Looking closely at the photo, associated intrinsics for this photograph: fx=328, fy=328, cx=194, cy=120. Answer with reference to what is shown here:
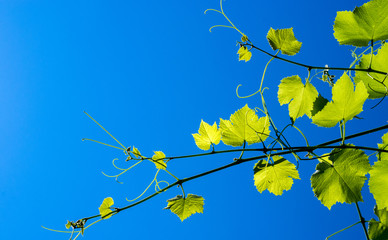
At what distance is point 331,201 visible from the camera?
0.74 m

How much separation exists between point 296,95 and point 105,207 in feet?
1.81

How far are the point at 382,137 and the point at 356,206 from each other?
6.7 inches

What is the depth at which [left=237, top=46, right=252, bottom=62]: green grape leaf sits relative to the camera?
2.74ft

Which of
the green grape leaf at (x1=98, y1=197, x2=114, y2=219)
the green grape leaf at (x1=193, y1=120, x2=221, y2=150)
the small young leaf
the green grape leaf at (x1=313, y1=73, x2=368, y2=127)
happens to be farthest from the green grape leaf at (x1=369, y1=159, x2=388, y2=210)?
the small young leaf

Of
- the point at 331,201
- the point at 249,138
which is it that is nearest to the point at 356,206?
the point at 331,201

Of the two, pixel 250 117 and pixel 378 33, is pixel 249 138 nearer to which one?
pixel 250 117

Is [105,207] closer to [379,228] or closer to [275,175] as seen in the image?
→ [275,175]

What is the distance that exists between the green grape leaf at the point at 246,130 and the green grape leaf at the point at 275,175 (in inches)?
2.4

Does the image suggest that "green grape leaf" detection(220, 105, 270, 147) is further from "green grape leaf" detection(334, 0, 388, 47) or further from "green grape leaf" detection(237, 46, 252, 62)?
"green grape leaf" detection(334, 0, 388, 47)

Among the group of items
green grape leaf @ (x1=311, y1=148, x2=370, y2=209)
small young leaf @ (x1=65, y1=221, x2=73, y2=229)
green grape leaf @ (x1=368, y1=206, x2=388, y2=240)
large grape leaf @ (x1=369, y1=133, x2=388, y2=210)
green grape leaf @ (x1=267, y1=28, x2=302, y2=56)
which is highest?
green grape leaf @ (x1=267, y1=28, x2=302, y2=56)

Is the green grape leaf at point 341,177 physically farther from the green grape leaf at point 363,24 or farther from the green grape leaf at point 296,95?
the green grape leaf at point 363,24

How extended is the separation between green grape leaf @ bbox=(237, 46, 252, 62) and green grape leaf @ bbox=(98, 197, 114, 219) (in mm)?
483

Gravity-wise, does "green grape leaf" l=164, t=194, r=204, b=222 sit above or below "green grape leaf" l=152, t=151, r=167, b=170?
below

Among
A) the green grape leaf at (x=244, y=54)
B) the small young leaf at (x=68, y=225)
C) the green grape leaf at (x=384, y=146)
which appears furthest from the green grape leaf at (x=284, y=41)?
the small young leaf at (x=68, y=225)
